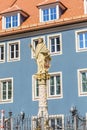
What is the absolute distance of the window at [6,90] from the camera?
28453 millimetres

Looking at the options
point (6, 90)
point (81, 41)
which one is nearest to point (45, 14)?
point (81, 41)

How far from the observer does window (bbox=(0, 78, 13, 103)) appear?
2845 centimetres

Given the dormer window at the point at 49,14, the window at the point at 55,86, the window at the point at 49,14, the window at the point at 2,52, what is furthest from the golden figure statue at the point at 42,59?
the window at the point at 2,52

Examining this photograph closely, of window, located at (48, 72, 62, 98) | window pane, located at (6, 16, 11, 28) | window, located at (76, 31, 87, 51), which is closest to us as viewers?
window, located at (76, 31, 87, 51)

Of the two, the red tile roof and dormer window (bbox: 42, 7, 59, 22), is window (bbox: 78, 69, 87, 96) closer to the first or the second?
the red tile roof

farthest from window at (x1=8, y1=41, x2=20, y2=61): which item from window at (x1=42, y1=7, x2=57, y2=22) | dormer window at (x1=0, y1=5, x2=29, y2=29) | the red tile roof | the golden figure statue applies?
the golden figure statue

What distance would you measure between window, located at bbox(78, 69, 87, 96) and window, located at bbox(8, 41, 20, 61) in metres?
4.85

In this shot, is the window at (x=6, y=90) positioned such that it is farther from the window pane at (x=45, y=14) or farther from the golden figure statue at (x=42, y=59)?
the golden figure statue at (x=42, y=59)

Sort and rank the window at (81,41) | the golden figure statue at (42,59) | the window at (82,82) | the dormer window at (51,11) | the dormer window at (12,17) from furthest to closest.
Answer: the dormer window at (12,17)
the dormer window at (51,11)
the window at (81,41)
the window at (82,82)
the golden figure statue at (42,59)

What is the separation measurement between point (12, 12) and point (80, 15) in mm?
5369

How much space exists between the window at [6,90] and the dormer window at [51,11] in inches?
186

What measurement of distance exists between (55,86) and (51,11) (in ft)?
17.3

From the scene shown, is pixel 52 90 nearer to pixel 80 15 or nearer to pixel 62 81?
pixel 62 81

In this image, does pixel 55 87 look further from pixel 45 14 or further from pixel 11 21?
pixel 11 21
